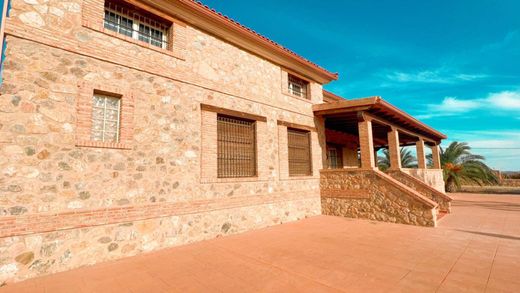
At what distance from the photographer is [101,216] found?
4820 mm

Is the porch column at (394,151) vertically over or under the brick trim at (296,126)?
under

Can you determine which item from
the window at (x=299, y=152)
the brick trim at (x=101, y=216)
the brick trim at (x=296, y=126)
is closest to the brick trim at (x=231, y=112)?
the brick trim at (x=296, y=126)

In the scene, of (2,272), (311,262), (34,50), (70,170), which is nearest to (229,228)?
(311,262)

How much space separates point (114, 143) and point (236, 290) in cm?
362

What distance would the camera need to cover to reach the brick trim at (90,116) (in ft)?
15.7

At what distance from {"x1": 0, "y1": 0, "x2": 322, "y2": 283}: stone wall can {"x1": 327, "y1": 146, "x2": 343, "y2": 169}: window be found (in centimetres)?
683

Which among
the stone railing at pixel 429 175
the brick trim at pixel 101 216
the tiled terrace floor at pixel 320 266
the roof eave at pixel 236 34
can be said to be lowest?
the tiled terrace floor at pixel 320 266

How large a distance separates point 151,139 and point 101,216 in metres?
1.78

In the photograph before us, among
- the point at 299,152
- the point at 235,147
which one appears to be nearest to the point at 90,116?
the point at 235,147

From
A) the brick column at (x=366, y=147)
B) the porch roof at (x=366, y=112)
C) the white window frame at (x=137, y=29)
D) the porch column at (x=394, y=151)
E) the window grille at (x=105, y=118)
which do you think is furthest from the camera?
the porch column at (x=394, y=151)

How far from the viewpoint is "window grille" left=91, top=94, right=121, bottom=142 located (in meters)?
5.11

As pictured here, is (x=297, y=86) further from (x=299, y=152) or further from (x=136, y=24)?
(x=136, y=24)

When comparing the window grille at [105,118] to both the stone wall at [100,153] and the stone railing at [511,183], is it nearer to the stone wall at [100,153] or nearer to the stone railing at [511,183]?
the stone wall at [100,153]

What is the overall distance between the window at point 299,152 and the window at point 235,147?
186 centimetres
